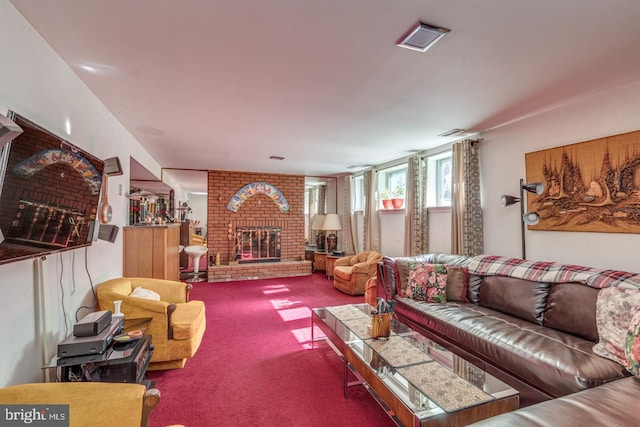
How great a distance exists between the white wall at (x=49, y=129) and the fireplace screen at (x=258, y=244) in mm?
3719

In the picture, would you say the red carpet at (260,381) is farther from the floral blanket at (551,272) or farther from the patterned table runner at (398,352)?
the floral blanket at (551,272)

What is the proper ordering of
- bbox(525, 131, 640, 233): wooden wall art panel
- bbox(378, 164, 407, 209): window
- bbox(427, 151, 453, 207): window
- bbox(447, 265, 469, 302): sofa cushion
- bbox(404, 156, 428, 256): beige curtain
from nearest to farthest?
bbox(525, 131, 640, 233): wooden wall art panel
bbox(447, 265, 469, 302): sofa cushion
bbox(427, 151, 453, 207): window
bbox(404, 156, 428, 256): beige curtain
bbox(378, 164, 407, 209): window

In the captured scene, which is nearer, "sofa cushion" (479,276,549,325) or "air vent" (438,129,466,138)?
"sofa cushion" (479,276,549,325)

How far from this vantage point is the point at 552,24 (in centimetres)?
154

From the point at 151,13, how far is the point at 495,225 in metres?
3.71

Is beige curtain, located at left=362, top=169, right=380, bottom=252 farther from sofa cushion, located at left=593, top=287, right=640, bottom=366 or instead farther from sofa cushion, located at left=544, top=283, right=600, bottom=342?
sofa cushion, located at left=593, top=287, right=640, bottom=366

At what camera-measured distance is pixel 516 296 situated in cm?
258

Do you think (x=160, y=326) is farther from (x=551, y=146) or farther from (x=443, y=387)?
(x=551, y=146)

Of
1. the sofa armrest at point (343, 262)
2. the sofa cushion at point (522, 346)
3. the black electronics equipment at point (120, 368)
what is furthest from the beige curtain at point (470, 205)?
the black electronics equipment at point (120, 368)

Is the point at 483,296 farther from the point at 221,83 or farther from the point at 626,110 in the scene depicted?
the point at 221,83

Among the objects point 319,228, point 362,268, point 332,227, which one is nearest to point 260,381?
point 362,268

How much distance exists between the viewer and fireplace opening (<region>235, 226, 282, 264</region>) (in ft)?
21.0

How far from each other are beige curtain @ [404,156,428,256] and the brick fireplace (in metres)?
2.71

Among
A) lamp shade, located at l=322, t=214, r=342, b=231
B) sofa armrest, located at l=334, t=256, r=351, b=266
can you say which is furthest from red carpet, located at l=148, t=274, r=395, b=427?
lamp shade, located at l=322, t=214, r=342, b=231
